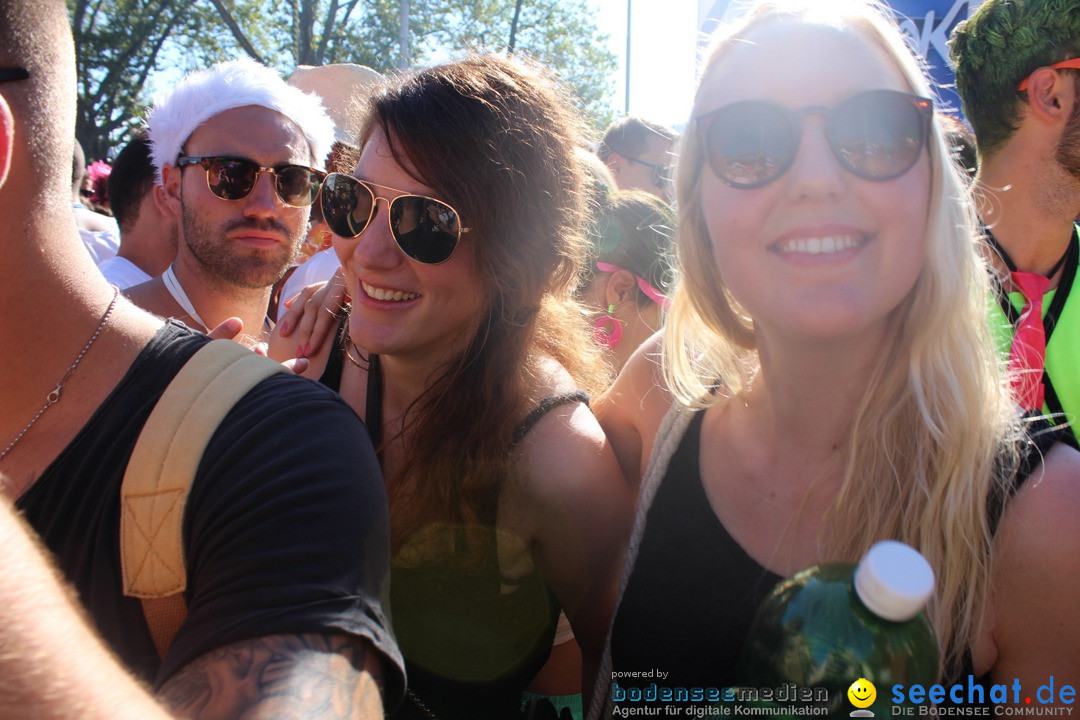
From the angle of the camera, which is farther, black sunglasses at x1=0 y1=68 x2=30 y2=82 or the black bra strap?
the black bra strap

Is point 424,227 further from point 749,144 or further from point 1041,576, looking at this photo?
point 1041,576

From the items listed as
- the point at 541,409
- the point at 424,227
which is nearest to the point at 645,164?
the point at 424,227

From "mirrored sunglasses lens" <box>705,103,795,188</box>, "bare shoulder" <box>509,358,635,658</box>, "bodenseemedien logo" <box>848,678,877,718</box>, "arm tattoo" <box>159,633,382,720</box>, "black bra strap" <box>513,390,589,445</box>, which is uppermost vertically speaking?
"mirrored sunglasses lens" <box>705,103,795,188</box>

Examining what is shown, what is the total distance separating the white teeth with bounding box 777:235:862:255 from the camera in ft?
5.04

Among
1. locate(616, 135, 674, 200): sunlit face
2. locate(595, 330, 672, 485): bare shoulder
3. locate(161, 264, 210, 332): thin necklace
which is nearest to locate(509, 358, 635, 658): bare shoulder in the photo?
locate(595, 330, 672, 485): bare shoulder

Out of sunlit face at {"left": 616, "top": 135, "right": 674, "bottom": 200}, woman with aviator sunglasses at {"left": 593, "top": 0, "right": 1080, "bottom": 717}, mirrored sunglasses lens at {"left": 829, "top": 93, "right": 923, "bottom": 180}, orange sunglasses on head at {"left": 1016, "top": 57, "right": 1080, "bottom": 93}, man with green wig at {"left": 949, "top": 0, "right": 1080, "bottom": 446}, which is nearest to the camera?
woman with aviator sunglasses at {"left": 593, "top": 0, "right": 1080, "bottom": 717}

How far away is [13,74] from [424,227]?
1.06 metres

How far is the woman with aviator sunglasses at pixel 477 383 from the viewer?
2.04 metres

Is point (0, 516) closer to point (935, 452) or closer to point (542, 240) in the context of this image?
point (935, 452)

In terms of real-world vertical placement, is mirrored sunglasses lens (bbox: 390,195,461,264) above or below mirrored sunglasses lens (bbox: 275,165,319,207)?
above

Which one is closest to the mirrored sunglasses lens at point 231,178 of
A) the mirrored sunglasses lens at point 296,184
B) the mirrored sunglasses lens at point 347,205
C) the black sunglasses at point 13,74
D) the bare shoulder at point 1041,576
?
the mirrored sunglasses lens at point 296,184

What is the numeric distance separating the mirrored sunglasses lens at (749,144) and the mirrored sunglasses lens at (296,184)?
7.53 ft

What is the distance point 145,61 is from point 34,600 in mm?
23509

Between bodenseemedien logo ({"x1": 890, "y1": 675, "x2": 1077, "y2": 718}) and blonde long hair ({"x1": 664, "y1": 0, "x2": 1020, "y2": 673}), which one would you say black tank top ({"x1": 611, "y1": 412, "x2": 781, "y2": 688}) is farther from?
bodenseemedien logo ({"x1": 890, "y1": 675, "x2": 1077, "y2": 718})
